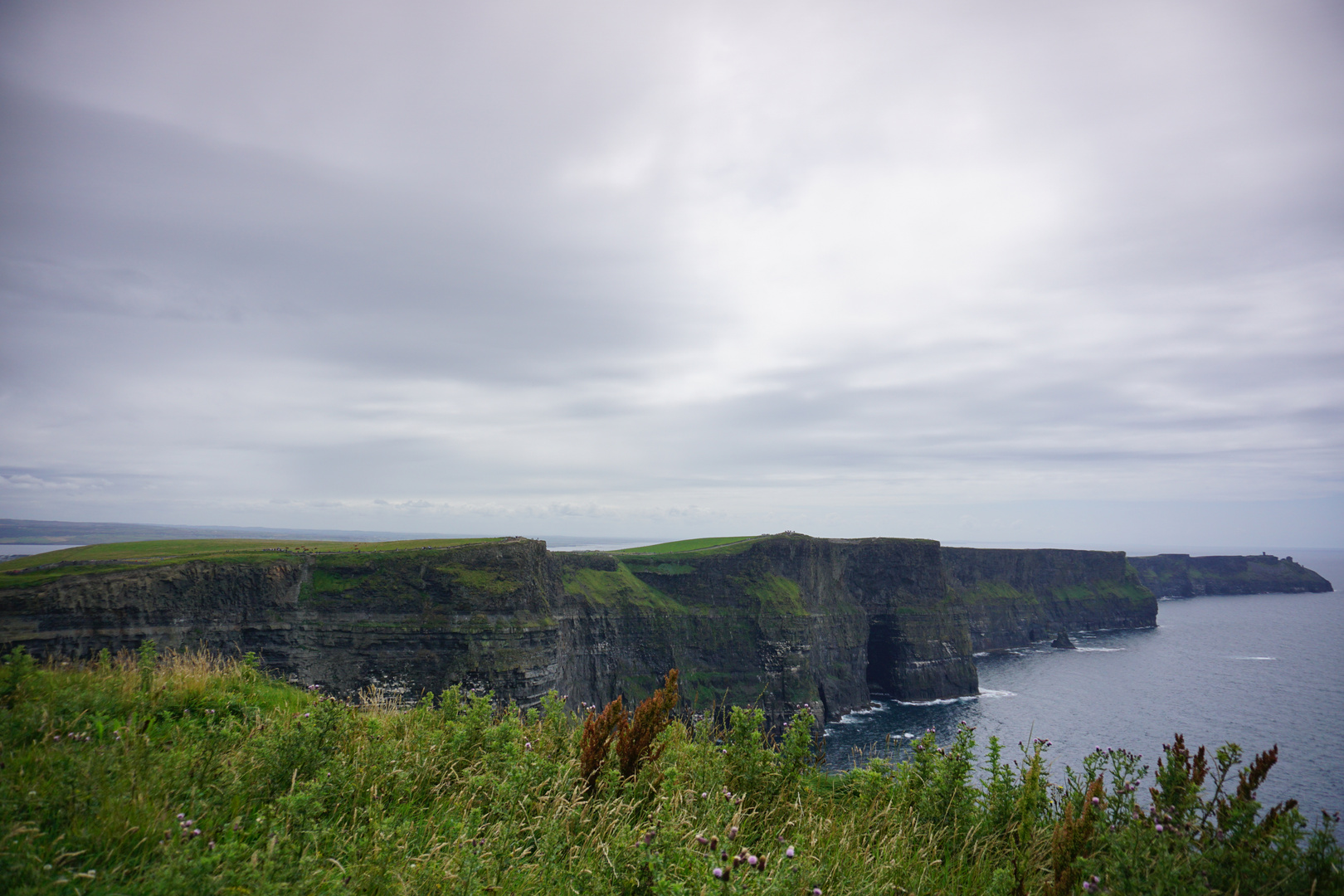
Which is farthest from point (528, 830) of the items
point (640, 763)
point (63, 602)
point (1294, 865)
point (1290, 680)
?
point (1290, 680)

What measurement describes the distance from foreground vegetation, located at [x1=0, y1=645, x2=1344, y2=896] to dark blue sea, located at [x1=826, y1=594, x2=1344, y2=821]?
24059mm

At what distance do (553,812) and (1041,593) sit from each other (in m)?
179

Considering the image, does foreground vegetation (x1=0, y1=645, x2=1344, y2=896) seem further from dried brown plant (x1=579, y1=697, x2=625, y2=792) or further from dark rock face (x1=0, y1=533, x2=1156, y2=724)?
dark rock face (x1=0, y1=533, x2=1156, y2=724)

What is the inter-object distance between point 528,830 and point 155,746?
15.5 feet

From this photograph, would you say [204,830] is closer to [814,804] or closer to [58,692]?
[58,692]

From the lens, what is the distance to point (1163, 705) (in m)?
74.6

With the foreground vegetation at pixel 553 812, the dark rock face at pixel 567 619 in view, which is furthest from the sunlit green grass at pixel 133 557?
the foreground vegetation at pixel 553 812

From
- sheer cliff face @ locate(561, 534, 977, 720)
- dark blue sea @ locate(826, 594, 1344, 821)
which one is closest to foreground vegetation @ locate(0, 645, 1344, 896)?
dark blue sea @ locate(826, 594, 1344, 821)

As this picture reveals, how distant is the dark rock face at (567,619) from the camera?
49.0 meters

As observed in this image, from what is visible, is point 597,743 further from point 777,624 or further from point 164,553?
point 777,624

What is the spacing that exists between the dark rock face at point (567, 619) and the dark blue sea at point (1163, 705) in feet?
30.6

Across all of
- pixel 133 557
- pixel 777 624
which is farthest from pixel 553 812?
pixel 777 624

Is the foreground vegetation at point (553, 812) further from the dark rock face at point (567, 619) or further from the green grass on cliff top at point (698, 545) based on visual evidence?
the green grass on cliff top at point (698, 545)

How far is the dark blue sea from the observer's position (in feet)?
178
